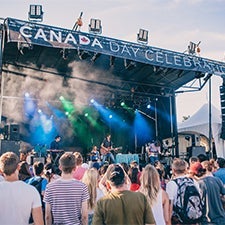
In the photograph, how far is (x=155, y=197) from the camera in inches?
116

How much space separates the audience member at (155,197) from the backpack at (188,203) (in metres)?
0.24

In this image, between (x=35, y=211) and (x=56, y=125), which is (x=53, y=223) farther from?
(x=56, y=125)

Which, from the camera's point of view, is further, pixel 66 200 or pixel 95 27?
pixel 95 27

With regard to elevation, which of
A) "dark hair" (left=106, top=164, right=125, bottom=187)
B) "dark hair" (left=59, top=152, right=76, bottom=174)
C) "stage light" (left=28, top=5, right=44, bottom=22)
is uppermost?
"stage light" (left=28, top=5, right=44, bottom=22)

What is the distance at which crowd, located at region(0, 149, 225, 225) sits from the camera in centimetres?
225

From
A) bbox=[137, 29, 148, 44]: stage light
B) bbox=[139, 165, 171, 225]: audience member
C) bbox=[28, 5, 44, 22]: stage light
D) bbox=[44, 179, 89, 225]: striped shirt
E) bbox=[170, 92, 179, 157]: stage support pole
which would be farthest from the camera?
bbox=[170, 92, 179, 157]: stage support pole

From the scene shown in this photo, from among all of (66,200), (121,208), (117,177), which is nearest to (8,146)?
(66,200)

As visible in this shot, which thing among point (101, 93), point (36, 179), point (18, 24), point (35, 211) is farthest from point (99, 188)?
point (101, 93)

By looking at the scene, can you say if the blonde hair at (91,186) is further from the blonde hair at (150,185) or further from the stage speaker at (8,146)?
the stage speaker at (8,146)

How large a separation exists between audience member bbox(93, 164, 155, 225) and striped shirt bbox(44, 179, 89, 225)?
1.67 ft

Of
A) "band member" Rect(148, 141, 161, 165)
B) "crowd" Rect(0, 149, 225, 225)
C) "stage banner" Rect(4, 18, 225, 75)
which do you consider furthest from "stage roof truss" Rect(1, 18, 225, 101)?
"crowd" Rect(0, 149, 225, 225)

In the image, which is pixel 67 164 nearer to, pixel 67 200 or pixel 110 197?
pixel 67 200

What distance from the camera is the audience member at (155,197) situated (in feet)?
9.61

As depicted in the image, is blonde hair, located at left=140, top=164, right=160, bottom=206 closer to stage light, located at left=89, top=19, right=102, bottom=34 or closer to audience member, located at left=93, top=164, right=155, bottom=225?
audience member, located at left=93, top=164, right=155, bottom=225
